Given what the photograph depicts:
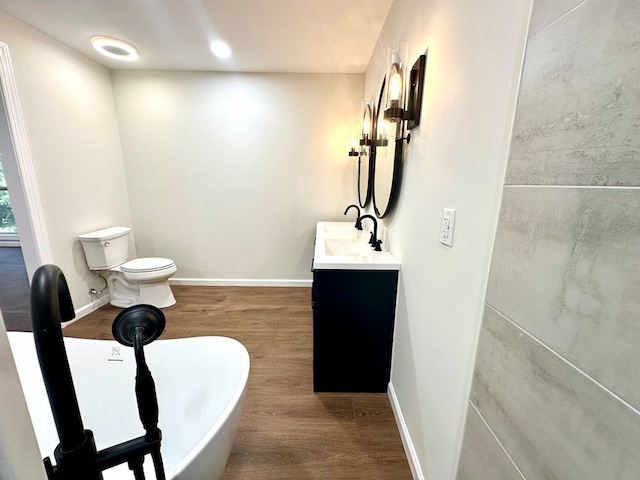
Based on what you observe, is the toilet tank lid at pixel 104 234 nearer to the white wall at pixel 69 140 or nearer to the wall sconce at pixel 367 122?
the white wall at pixel 69 140

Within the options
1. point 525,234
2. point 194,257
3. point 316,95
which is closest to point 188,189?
point 194,257

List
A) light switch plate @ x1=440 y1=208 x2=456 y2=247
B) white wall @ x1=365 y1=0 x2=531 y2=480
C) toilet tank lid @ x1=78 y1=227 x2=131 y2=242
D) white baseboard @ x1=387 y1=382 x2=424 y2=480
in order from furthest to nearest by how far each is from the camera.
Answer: toilet tank lid @ x1=78 y1=227 x2=131 y2=242
white baseboard @ x1=387 y1=382 x2=424 y2=480
light switch plate @ x1=440 y1=208 x2=456 y2=247
white wall @ x1=365 y1=0 x2=531 y2=480

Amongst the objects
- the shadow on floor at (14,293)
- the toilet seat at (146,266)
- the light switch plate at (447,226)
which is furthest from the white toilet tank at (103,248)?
Answer: the light switch plate at (447,226)

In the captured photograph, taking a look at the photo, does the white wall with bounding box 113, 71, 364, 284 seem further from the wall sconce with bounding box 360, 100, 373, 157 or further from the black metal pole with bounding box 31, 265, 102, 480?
the black metal pole with bounding box 31, 265, 102, 480

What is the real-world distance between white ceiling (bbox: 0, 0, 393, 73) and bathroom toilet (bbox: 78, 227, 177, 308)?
169 centimetres

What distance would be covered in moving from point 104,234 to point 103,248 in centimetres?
14

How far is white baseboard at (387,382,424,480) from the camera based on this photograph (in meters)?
1.15

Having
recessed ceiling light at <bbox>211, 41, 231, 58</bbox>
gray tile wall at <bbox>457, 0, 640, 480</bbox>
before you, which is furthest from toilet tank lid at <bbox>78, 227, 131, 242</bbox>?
gray tile wall at <bbox>457, 0, 640, 480</bbox>

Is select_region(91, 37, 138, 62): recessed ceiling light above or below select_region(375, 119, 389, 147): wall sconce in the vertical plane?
above

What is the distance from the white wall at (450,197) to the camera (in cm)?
67

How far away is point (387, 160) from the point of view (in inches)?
68.9

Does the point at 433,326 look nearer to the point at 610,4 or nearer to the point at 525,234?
the point at 525,234

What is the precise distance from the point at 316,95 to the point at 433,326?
264cm

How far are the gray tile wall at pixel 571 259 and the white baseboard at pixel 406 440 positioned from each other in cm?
66
